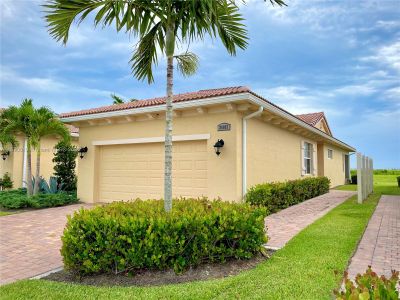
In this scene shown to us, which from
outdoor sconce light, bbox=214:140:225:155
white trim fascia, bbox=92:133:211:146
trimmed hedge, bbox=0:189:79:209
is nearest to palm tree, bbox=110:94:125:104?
white trim fascia, bbox=92:133:211:146

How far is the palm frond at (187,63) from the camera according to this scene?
6062mm

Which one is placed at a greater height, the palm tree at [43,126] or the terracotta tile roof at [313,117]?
the terracotta tile roof at [313,117]

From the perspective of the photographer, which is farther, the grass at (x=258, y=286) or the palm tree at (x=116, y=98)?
the palm tree at (x=116, y=98)

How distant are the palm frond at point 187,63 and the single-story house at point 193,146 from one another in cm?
235

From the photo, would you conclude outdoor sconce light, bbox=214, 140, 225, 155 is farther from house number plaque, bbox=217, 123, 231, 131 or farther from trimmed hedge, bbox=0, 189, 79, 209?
trimmed hedge, bbox=0, 189, 79, 209

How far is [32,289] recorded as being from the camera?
3.75 metres

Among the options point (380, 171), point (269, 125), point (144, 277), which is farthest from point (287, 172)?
point (380, 171)

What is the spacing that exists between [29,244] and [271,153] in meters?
8.27

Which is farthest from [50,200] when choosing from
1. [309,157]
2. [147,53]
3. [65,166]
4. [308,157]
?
[309,157]

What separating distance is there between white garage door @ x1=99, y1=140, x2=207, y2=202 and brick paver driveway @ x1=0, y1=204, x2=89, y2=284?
2403mm

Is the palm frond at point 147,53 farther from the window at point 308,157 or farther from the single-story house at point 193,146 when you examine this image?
the window at point 308,157

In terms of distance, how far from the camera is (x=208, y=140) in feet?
30.7

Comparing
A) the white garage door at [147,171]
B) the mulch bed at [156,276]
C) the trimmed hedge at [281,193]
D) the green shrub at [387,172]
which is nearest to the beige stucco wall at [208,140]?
the white garage door at [147,171]

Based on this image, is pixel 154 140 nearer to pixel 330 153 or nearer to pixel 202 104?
pixel 202 104
